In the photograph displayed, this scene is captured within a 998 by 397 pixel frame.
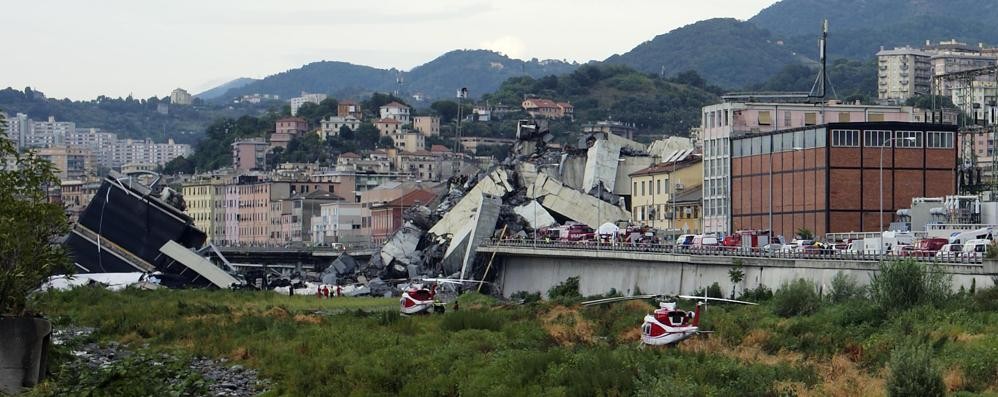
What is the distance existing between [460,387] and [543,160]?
9648 cm

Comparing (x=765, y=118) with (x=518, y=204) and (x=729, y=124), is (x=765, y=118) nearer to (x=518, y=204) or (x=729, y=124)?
(x=729, y=124)

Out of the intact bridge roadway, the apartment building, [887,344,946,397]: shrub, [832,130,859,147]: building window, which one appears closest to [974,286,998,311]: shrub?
the intact bridge roadway

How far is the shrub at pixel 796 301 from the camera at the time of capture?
238 feet

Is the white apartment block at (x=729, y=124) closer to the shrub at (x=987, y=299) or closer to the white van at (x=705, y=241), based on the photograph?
the white van at (x=705, y=241)

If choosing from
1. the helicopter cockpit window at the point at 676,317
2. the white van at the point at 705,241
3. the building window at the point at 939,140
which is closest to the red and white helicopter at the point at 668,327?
the helicopter cockpit window at the point at 676,317

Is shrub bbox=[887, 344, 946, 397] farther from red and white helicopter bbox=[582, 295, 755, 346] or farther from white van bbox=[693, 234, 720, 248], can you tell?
white van bbox=[693, 234, 720, 248]

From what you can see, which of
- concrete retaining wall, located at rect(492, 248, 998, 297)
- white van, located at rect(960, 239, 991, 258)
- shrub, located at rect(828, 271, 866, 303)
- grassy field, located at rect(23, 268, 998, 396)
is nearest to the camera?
grassy field, located at rect(23, 268, 998, 396)

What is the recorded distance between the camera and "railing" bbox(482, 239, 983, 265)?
72688mm

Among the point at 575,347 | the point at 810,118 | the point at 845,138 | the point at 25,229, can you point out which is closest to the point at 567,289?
the point at 845,138

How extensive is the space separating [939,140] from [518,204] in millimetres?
36155

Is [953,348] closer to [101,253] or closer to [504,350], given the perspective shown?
[504,350]

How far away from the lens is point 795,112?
421 feet

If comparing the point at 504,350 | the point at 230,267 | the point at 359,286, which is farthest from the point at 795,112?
the point at 504,350

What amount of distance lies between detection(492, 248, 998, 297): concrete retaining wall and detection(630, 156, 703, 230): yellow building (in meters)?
19.1
